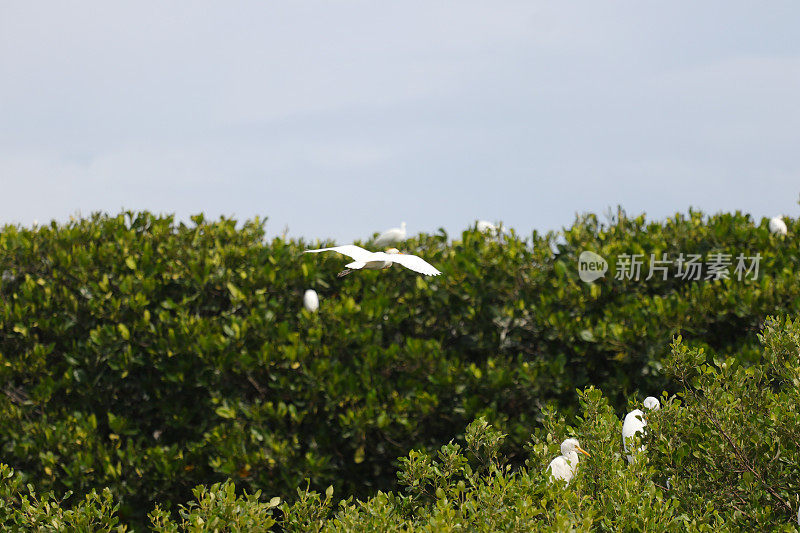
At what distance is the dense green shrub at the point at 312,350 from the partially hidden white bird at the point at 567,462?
8.69 ft

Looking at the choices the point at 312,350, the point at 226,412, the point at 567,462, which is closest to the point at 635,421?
the point at 567,462

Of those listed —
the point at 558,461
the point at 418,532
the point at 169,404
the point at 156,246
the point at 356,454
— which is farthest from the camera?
the point at 156,246

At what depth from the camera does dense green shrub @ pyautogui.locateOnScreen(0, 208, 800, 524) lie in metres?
6.25

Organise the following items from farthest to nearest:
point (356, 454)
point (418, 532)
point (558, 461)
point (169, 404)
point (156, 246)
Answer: point (156, 246), point (169, 404), point (356, 454), point (558, 461), point (418, 532)

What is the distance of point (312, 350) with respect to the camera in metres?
6.35

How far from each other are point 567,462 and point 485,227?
13.6ft

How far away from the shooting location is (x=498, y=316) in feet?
21.3

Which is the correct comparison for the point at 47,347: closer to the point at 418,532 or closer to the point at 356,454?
the point at 356,454

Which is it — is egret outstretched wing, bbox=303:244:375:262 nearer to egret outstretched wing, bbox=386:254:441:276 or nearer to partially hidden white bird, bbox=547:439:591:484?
egret outstretched wing, bbox=386:254:441:276

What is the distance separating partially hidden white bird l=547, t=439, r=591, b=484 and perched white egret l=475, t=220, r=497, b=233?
12.4 ft

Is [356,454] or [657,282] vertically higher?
[657,282]

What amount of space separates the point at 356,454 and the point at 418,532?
3.58 m

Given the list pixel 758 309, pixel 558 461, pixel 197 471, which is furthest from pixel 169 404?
pixel 758 309

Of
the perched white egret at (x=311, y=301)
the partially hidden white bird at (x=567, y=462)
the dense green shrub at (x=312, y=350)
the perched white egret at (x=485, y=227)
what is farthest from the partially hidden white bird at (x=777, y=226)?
the partially hidden white bird at (x=567, y=462)
